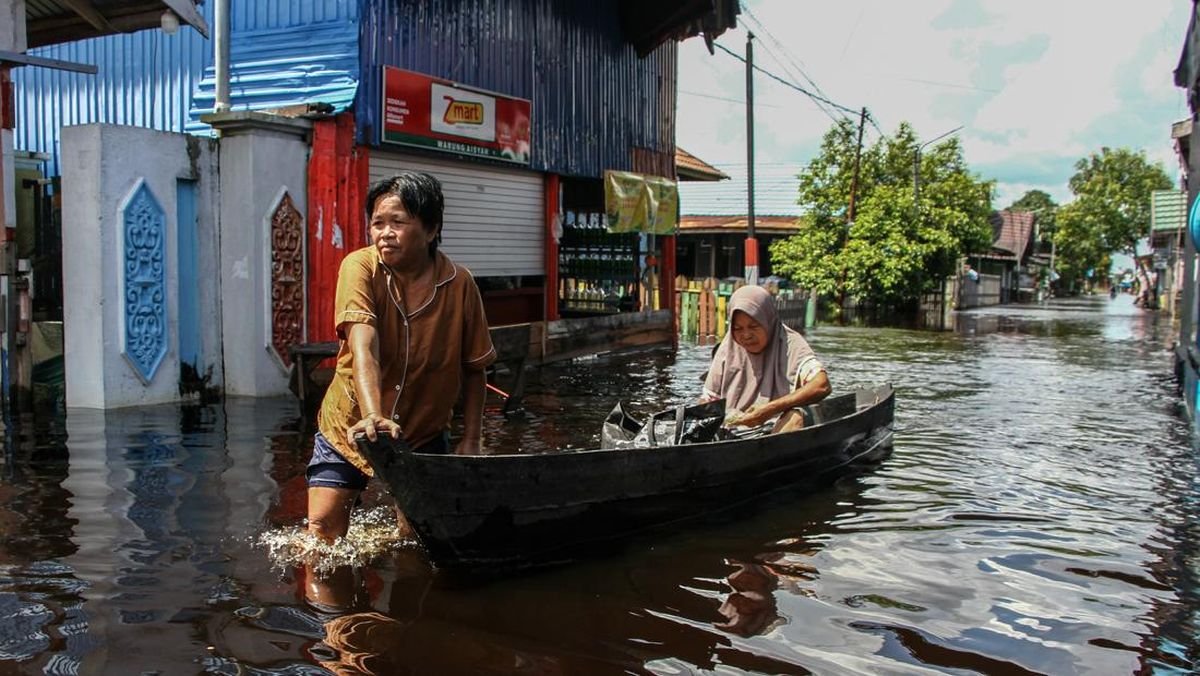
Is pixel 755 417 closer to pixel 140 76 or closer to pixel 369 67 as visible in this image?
pixel 369 67

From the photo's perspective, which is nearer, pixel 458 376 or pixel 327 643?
pixel 327 643

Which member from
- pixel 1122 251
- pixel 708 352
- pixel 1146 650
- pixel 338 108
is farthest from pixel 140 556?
pixel 1122 251

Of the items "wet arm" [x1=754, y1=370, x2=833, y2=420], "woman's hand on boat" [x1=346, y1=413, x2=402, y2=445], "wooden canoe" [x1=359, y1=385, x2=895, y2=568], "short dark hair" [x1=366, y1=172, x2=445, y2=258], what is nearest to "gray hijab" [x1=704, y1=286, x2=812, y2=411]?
"wet arm" [x1=754, y1=370, x2=833, y2=420]

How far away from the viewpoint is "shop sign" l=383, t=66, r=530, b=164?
12281 mm

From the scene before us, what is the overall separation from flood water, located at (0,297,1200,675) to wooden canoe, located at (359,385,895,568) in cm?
17

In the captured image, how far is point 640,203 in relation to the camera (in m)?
18.0

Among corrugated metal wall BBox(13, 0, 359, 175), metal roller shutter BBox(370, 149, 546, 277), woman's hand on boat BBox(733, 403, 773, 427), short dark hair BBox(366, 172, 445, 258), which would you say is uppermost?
corrugated metal wall BBox(13, 0, 359, 175)

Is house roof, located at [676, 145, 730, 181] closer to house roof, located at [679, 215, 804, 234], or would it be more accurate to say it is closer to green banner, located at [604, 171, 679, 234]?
green banner, located at [604, 171, 679, 234]

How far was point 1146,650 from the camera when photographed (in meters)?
4.53

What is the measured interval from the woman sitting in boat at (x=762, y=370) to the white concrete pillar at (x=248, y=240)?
564 cm

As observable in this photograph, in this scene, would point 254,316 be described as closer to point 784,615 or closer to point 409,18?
point 409,18

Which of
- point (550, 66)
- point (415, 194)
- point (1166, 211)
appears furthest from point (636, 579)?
point (1166, 211)

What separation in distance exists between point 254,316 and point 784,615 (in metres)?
7.71

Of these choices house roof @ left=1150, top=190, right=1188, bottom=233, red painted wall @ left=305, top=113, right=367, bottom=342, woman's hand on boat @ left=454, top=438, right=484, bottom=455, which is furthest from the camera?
house roof @ left=1150, top=190, right=1188, bottom=233
